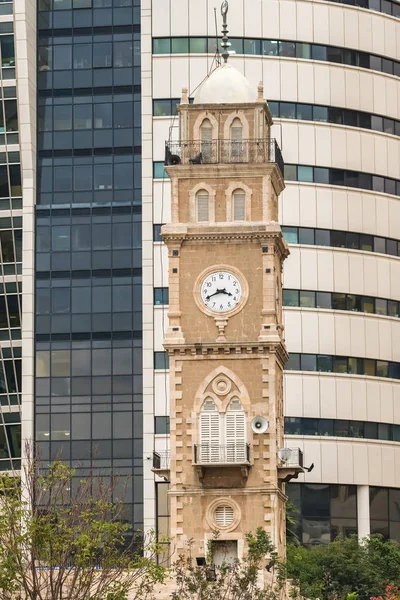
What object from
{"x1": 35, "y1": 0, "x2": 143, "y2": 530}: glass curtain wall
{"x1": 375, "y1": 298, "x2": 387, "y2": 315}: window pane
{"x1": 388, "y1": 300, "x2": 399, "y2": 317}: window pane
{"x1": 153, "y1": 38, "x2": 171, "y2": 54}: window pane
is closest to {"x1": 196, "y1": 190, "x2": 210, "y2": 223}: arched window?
{"x1": 35, "y1": 0, "x2": 143, "y2": 530}: glass curtain wall

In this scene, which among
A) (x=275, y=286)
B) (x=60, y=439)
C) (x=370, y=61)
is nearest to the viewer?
(x=275, y=286)

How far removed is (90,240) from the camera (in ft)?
403

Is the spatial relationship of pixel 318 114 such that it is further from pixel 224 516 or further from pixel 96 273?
pixel 224 516

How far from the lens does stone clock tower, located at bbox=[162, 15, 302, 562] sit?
84750 millimetres

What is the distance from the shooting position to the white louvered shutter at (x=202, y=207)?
287 feet

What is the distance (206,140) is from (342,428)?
3781cm

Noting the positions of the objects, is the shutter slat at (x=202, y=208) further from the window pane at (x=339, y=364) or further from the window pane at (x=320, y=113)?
the window pane at (x=320, y=113)

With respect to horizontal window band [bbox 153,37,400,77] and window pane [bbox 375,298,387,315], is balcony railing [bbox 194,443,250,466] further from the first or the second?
horizontal window band [bbox 153,37,400,77]

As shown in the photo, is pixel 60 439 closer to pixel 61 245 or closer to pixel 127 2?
pixel 61 245

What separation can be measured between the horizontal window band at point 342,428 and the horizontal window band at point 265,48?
928 inches

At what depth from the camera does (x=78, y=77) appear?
4943 inches

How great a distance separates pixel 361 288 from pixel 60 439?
21594mm

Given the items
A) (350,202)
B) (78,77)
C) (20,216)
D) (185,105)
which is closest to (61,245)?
(20,216)

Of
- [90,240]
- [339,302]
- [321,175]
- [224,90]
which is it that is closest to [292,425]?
[339,302]
